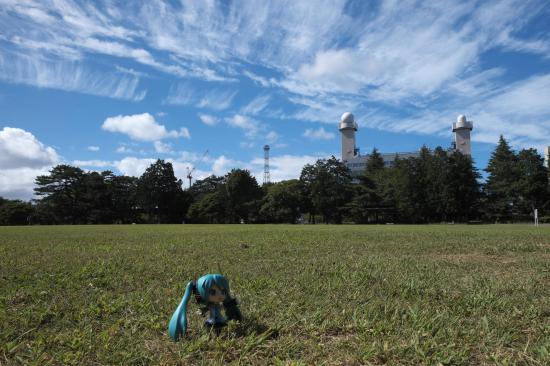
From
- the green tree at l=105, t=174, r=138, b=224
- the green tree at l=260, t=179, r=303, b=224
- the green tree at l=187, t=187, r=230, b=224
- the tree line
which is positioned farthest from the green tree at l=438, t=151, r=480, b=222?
the green tree at l=105, t=174, r=138, b=224

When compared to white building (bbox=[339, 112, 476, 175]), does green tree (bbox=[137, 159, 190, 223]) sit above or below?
below

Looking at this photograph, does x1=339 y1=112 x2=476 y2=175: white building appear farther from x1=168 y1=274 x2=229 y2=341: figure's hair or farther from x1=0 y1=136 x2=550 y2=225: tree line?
x1=168 y1=274 x2=229 y2=341: figure's hair

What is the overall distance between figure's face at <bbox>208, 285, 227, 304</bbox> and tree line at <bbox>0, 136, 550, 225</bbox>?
61.8m

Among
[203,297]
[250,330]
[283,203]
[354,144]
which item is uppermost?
[354,144]

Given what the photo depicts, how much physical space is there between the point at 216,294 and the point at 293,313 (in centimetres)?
108

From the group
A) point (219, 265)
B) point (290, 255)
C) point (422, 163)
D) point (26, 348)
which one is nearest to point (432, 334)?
point (26, 348)

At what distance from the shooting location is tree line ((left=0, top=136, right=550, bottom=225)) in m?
61.1

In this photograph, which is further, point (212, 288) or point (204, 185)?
point (204, 185)

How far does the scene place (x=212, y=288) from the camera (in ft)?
10.5

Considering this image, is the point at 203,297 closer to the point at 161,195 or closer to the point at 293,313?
the point at 293,313

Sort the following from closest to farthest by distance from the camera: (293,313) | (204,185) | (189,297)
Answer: (189,297) < (293,313) < (204,185)

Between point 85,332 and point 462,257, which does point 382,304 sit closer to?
point 85,332

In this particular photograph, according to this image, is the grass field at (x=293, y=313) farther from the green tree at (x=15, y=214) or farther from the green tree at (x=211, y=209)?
the green tree at (x=15, y=214)

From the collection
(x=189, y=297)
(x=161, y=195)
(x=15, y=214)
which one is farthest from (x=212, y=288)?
Result: (x=15, y=214)
